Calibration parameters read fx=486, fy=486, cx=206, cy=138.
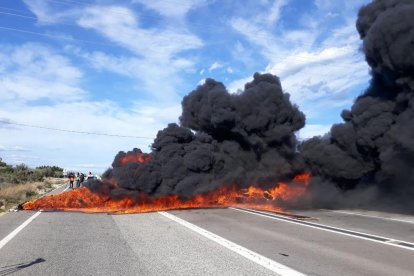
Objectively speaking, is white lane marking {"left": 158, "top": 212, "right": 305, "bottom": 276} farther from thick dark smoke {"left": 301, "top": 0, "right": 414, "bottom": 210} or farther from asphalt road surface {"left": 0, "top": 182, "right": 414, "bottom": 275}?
thick dark smoke {"left": 301, "top": 0, "right": 414, "bottom": 210}

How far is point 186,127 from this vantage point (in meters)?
31.7

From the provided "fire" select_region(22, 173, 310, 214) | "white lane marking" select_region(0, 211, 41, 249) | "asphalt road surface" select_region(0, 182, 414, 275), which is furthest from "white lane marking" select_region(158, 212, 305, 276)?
"fire" select_region(22, 173, 310, 214)

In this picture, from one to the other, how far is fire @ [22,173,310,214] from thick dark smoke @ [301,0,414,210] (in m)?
1.82

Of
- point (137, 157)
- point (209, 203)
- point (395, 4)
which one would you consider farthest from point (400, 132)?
point (137, 157)

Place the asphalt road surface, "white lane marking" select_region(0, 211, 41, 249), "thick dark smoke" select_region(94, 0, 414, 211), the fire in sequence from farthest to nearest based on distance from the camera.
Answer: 1. the fire
2. "thick dark smoke" select_region(94, 0, 414, 211)
3. "white lane marking" select_region(0, 211, 41, 249)
4. the asphalt road surface

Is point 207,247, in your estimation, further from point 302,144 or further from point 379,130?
point 302,144

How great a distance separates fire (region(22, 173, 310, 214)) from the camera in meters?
22.8

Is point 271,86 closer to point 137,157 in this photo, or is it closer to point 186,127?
point 186,127

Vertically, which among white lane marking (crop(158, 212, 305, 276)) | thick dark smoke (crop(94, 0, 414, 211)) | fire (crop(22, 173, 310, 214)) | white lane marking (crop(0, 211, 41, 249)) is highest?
thick dark smoke (crop(94, 0, 414, 211))

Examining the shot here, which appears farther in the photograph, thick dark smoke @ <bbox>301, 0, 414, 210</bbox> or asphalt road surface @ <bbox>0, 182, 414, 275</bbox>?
thick dark smoke @ <bbox>301, 0, 414, 210</bbox>

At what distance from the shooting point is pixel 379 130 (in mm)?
23516

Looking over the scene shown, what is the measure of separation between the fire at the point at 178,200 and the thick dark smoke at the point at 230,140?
1.90ft

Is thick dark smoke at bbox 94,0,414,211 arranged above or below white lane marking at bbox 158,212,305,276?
above

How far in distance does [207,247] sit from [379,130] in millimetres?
15993
